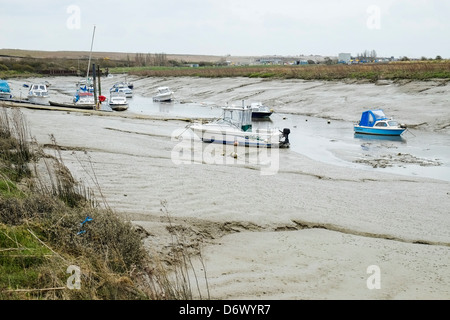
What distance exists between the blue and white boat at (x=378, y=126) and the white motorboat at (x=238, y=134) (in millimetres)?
7169

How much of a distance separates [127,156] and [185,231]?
26.1 ft

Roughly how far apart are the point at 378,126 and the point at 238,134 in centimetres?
1005

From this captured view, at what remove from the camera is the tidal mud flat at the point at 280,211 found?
7270 millimetres

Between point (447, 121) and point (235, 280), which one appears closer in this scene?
point (235, 280)

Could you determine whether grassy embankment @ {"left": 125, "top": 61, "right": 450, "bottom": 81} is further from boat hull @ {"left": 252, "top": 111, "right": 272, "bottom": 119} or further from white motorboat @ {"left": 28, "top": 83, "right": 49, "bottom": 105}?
white motorboat @ {"left": 28, "top": 83, "right": 49, "bottom": 105}

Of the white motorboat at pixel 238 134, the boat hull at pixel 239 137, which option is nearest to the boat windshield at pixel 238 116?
the white motorboat at pixel 238 134

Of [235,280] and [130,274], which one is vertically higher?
[130,274]

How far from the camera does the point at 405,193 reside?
1377 centimetres

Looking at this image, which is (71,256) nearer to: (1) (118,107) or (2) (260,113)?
(2) (260,113)

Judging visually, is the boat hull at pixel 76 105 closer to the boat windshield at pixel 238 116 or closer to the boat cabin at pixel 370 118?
the boat windshield at pixel 238 116

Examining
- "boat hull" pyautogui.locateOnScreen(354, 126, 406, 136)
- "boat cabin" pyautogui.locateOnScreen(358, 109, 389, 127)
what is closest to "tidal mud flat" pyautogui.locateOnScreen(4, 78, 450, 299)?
"boat hull" pyautogui.locateOnScreen(354, 126, 406, 136)

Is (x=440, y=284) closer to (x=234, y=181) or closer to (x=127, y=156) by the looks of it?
(x=234, y=181)

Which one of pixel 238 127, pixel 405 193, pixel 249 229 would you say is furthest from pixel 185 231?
pixel 238 127

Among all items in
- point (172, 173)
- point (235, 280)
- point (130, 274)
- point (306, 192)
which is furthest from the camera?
point (172, 173)
